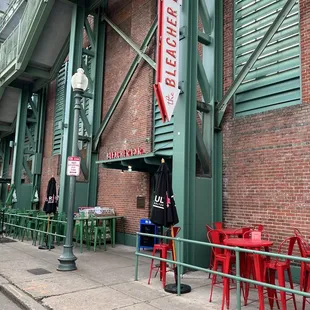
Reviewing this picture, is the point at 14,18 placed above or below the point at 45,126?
above

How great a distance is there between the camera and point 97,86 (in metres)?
13.5

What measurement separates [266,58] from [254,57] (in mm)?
361

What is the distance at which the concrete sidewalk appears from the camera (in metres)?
5.13

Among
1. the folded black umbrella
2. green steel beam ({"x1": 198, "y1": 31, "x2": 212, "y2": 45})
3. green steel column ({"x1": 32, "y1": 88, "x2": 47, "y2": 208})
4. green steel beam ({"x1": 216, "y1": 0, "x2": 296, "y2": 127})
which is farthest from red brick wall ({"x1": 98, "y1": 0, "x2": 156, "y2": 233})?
green steel column ({"x1": 32, "y1": 88, "x2": 47, "y2": 208})

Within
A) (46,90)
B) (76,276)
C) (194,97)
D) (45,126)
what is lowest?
(76,276)

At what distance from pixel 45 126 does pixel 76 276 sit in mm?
12882

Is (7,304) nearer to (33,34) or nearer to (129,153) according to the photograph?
(129,153)

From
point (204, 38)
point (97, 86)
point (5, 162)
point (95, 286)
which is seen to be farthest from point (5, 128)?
point (95, 286)

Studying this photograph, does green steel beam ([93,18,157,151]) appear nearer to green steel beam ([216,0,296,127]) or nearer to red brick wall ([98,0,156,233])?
red brick wall ([98,0,156,233])

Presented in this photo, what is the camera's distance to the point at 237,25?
863cm

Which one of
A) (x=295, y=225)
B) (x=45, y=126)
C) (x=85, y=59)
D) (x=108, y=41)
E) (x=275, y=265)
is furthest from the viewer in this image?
(x=45, y=126)

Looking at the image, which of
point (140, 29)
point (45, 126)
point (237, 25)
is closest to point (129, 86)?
point (140, 29)

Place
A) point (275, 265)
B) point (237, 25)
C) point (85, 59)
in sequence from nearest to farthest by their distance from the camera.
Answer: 1. point (275, 265)
2. point (237, 25)
3. point (85, 59)

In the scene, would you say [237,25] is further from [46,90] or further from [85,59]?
[46,90]
